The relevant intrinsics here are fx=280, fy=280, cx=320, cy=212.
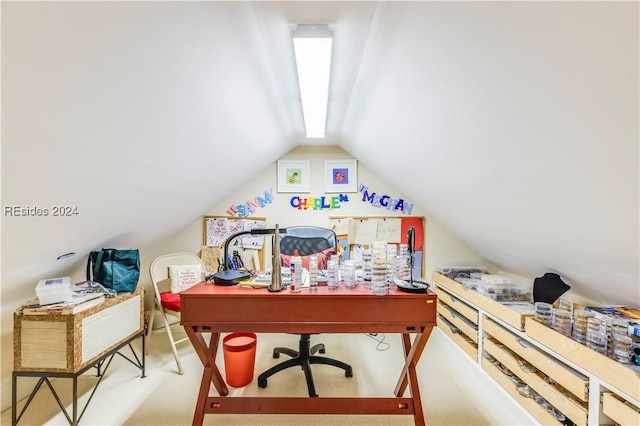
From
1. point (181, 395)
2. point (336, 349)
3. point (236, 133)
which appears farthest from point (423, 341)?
point (236, 133)

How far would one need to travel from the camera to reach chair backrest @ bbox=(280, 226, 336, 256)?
9.36 feet

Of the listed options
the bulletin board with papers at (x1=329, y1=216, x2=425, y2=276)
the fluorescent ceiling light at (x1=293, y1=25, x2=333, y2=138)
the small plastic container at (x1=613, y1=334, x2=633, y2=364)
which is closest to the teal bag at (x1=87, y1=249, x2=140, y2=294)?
the fluorescent ceiling light at (x1=293, y1=25, x2=333, y2=138)

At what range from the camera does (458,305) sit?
107 inches

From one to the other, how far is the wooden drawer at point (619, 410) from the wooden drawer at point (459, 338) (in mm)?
1099

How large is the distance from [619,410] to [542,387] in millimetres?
451

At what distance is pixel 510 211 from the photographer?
1.76 m

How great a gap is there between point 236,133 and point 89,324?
1591 millimetres

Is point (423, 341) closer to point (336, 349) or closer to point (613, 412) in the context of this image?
point (613, 412)

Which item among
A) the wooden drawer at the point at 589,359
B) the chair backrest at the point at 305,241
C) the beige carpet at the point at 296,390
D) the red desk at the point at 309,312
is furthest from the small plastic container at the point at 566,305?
the chair backrest at the point at 305,241

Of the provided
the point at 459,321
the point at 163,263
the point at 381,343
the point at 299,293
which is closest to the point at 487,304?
the point at 459,321

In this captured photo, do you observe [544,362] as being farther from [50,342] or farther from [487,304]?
[50,342]

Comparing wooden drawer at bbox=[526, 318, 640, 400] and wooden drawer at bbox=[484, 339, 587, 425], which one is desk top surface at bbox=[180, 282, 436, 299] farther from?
wooden drawer at bbox=[484, 339, 587, 425]

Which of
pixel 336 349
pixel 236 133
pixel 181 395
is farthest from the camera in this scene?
pixel 336 349

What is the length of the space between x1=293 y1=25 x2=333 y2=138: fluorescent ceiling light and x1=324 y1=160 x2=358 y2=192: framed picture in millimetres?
1096
